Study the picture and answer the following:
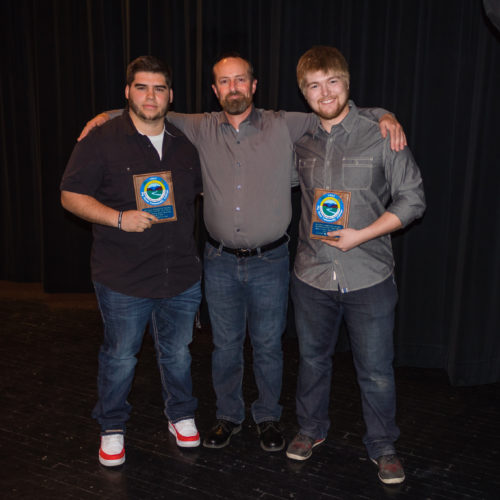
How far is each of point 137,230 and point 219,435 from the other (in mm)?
1073

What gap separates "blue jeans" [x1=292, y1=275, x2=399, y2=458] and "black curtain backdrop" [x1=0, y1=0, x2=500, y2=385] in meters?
1.18

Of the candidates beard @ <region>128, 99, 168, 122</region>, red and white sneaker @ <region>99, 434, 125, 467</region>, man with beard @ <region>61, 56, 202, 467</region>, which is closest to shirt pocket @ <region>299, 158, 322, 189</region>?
man with beard @ <region>61, 56, 202, 467</region>

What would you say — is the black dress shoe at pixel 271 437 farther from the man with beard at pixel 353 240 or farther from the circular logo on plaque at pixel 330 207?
the circular logo on plaque at pixel 330 207

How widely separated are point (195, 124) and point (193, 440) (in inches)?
57.6

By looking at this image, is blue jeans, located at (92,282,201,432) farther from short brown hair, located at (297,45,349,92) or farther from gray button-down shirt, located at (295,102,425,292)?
short brown hair, located at (297,45,349,92)

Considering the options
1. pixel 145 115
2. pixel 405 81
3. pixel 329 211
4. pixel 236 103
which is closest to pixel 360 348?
pixel 329 211

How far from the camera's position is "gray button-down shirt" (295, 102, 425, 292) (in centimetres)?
220

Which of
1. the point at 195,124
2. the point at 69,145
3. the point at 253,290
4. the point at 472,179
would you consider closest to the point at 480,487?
the point at 253,290

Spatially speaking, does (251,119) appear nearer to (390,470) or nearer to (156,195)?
(156,195)

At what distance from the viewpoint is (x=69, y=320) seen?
4.37m

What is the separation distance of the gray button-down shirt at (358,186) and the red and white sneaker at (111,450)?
1.12 m

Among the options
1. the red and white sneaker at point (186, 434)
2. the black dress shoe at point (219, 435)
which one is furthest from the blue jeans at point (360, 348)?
the red and white sneaker at point (186, 434)

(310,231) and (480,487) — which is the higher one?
(310,231)

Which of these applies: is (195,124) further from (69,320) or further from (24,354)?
(69,320)
